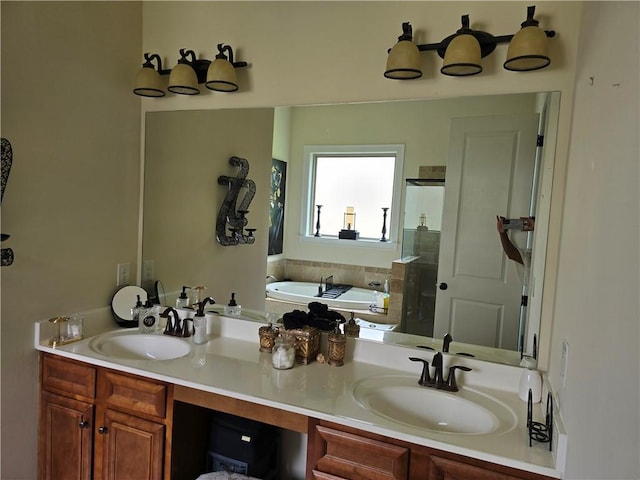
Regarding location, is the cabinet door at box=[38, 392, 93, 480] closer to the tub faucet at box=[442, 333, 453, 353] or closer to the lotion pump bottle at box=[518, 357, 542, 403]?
the tub faucet at box=[442, 333, 453, 353]

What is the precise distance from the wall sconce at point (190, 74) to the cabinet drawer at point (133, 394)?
4.39 ft

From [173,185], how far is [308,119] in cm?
86

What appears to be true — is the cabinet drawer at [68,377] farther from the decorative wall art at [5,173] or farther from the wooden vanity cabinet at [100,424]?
the decorative wall art at [5,173]

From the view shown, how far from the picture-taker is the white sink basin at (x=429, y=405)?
1.51m

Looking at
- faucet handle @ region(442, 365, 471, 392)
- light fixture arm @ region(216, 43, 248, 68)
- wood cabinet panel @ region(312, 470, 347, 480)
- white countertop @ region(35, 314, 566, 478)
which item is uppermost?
light fixture arm @ region(216, 43, 248, 68)

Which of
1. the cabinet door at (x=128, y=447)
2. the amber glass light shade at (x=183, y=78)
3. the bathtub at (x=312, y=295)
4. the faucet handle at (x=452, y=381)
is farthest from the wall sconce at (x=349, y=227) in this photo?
Answer: the cabinet door at (x=128, y=447)

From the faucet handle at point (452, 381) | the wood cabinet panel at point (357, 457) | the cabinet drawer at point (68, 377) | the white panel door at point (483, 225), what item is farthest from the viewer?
the cabinet drawer at point (68, 377)

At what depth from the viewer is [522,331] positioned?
5.69 ft

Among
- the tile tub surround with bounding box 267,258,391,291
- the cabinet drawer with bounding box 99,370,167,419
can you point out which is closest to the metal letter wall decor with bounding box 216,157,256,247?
the tile tub surround with bounding box 267,258,391,291

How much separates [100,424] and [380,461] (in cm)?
122

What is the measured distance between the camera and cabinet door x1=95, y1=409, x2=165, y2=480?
1.70 meters

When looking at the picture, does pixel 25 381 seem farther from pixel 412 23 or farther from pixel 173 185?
pixel 412 23

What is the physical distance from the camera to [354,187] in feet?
6.70

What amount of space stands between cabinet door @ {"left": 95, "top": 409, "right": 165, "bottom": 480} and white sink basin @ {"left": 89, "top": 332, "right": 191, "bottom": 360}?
332 millimetres
